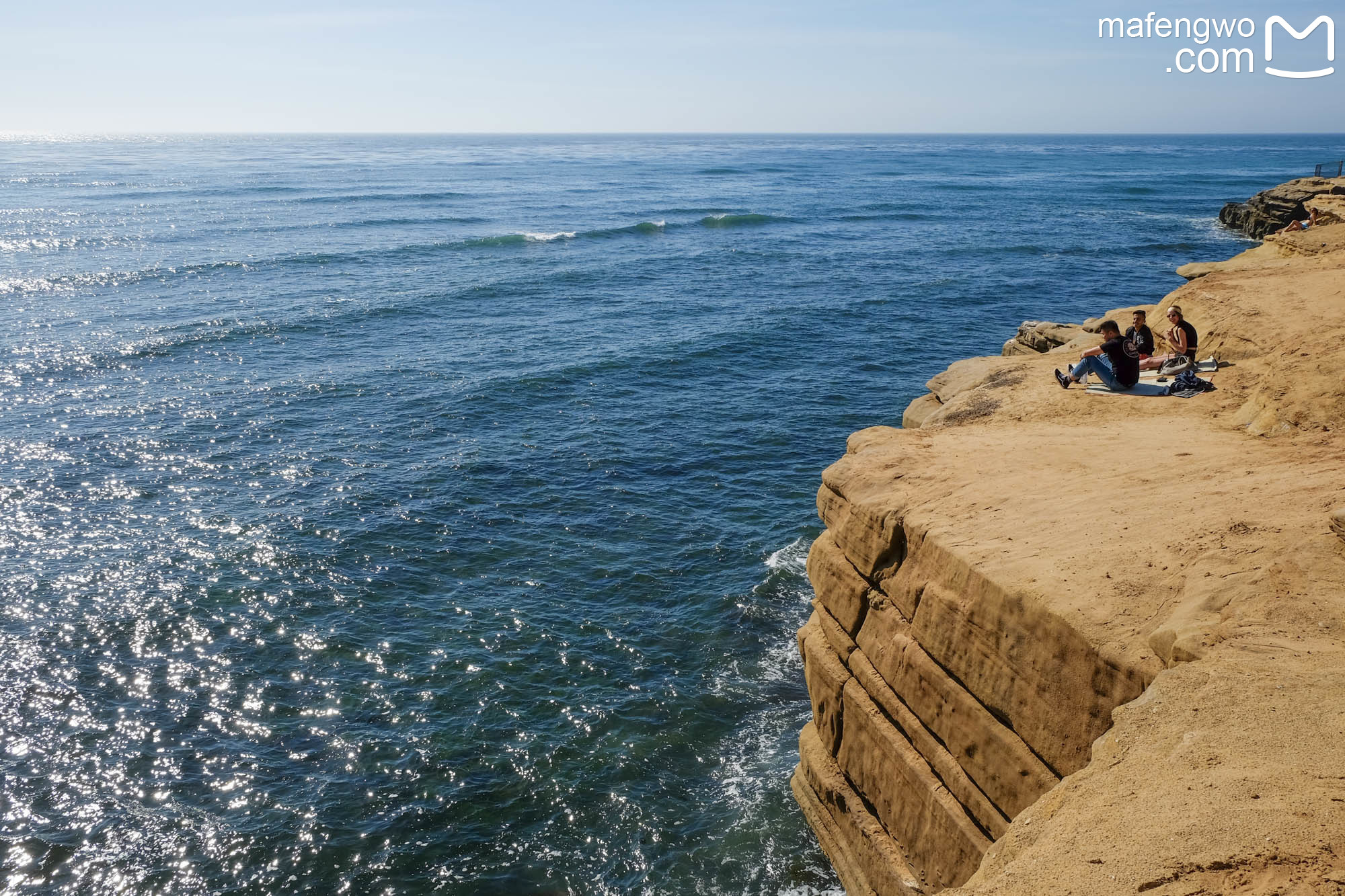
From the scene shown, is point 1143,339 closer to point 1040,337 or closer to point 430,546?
point 1040,337

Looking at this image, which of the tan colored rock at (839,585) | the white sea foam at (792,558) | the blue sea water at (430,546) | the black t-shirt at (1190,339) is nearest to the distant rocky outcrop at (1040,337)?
the blue sea water at (430,546)

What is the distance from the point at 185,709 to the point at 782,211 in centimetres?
7528

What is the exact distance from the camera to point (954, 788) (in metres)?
10.6

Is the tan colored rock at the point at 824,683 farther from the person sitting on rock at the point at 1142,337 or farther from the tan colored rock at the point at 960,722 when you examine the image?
the person sitting on rock at the point at 1142,337

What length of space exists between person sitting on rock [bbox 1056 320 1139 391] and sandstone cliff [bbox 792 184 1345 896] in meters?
0.74

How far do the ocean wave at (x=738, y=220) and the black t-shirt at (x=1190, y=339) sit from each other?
197 ft

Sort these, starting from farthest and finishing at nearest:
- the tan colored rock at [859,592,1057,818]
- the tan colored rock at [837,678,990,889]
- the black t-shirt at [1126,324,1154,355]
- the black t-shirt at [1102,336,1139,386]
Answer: the black t-shirt at [1126,324,1154,355] → the black t-shirt at [1102,336,1139,386] → the tan colored rock at [837,678,990,889] → the tan colored rock at [859,592,1057,818]

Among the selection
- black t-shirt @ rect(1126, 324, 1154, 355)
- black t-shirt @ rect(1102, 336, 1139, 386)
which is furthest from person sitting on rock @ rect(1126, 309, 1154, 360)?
black t-shirt @ rect(1102, 336, 1139, 386)

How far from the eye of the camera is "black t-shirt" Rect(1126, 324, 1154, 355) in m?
18.4

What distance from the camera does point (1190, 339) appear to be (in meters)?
17.7

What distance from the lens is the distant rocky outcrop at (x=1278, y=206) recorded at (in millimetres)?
57969

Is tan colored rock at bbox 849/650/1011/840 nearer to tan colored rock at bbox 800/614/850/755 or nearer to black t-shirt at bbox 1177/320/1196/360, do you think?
tan colored rock at bbox 800/614/850/755

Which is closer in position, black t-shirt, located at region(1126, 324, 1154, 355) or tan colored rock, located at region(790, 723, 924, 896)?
tan colored rock, located at region(790, 723, 924, 896)

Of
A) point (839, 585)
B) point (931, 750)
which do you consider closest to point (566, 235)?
point (839, 585)
